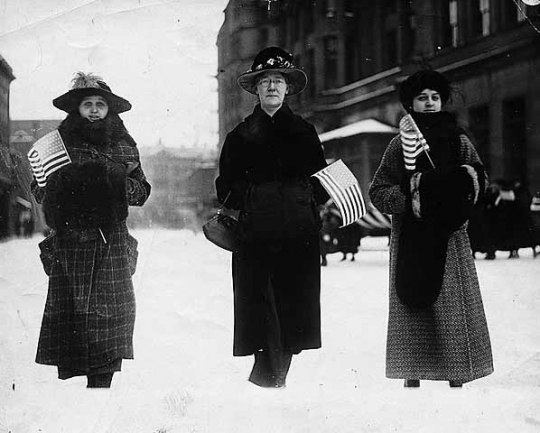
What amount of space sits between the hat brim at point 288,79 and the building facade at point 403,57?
0.08 m

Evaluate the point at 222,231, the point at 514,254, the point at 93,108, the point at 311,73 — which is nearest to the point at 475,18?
the point at 311,73

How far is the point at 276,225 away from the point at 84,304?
101 cm

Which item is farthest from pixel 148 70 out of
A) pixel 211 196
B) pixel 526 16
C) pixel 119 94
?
pixel 526 16

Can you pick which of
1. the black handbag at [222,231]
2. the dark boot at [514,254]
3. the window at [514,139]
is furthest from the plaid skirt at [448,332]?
the black handbag at [222,231]

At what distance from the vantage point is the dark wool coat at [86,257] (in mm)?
3420

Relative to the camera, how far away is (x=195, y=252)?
12.0ft

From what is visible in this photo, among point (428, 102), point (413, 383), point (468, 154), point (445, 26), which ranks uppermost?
point (445, 26)

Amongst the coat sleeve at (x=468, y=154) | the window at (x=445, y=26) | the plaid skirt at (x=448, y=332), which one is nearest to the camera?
the plaid skirt at (x=448, y=332)

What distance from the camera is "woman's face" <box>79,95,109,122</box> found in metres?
3.48

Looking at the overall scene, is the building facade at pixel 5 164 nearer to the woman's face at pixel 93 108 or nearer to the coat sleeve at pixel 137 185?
the woman's face at pixel 93 108

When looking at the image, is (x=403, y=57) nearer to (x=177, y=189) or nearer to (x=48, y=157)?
(x=177, y=189)

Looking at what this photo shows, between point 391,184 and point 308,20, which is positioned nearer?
point 391,184

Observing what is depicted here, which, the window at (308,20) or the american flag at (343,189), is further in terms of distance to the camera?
the window at (308,20)

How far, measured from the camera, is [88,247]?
3.45m
